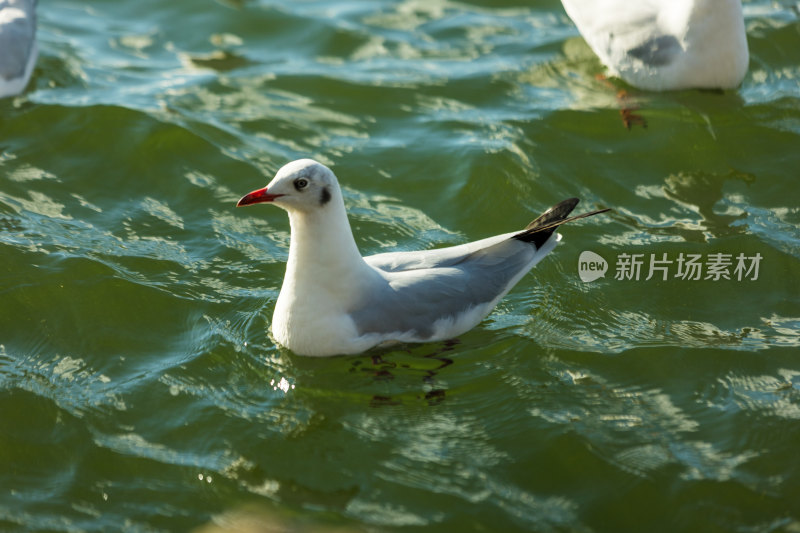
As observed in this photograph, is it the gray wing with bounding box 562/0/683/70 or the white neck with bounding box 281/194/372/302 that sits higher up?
the gray wing with bounding box 562/0/683/70

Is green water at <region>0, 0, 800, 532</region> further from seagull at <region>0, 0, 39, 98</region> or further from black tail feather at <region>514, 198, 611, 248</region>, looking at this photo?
black tail feather at <region>514, 198, 611, 248</region>

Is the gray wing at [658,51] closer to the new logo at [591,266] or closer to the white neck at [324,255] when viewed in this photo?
the new logo at [591,266]

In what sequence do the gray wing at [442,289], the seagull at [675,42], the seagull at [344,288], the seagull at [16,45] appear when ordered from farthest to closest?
1. the seagull at [16,45]
2. the seagull at [675,42]
3. the gray wing at [442,289]
4. the seagull at [344,288]

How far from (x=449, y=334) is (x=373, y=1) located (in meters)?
6.82

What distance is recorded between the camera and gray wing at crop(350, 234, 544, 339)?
222 inches

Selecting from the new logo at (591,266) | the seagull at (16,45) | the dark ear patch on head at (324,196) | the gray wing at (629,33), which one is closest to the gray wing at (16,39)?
the seagull at (16,45)

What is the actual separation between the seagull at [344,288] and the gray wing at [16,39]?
4.72 m

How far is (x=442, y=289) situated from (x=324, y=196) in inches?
36.5

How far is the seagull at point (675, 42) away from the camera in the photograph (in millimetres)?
8320

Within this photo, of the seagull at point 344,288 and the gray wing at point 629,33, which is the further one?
the gray wing at point 629,33

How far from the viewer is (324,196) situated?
17.8 feet

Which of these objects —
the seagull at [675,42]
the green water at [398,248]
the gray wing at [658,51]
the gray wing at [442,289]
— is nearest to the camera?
the green water at [398,248]

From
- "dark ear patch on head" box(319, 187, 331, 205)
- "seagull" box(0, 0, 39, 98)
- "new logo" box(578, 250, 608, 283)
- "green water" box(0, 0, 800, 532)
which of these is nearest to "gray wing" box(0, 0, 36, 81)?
"seagull" box(0, 0, 39, 98)

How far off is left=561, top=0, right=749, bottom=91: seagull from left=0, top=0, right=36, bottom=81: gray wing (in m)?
5.38
